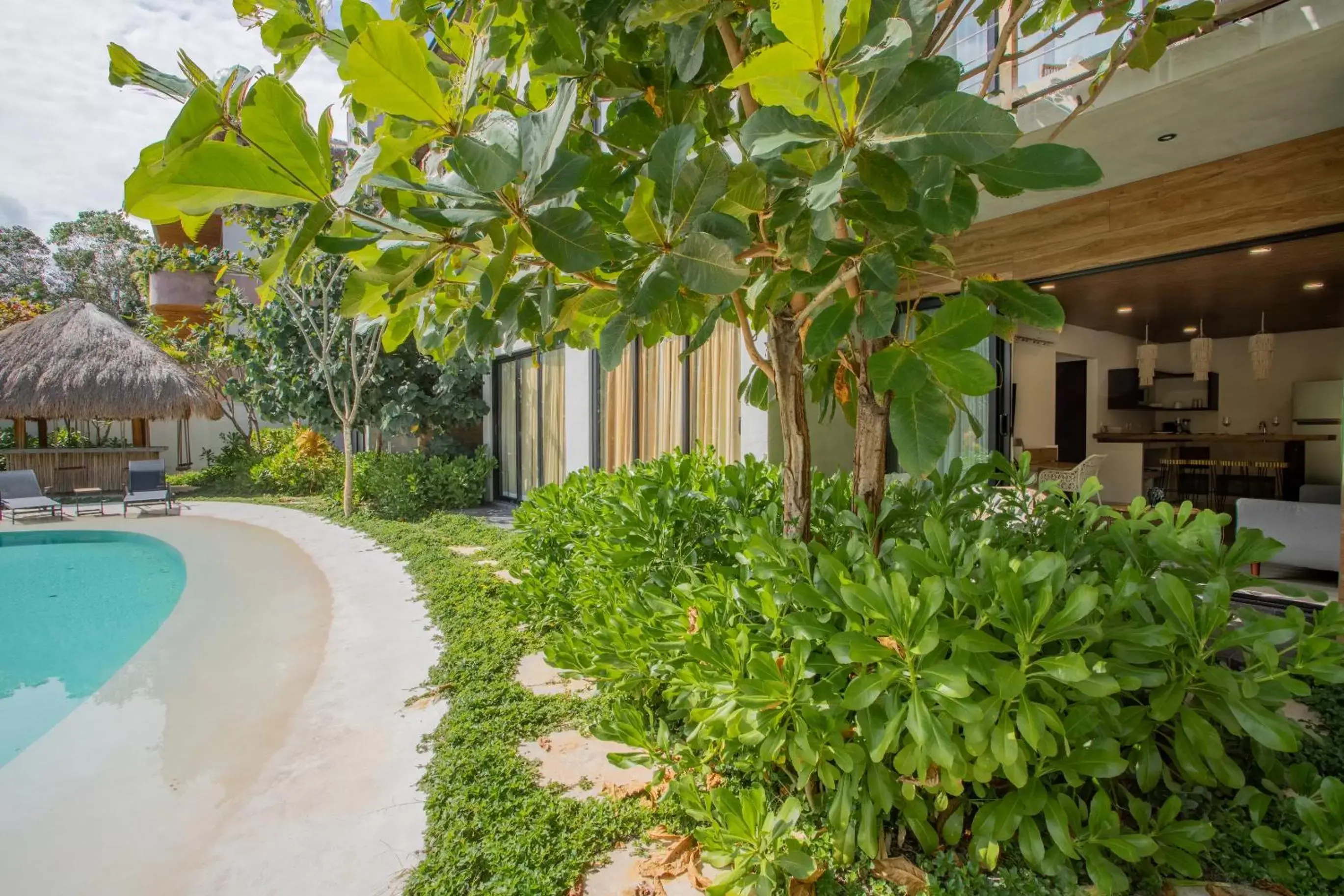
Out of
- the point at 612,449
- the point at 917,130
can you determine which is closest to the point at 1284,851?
the point at 917,130

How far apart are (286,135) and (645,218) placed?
46 cm

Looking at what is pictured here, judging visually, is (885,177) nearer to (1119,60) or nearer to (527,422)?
(1119,60)

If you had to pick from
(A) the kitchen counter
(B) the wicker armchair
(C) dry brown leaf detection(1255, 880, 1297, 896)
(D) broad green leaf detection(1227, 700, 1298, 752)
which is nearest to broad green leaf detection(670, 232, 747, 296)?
(D) broad green leaf detection(1227, 700, 1298, 752)

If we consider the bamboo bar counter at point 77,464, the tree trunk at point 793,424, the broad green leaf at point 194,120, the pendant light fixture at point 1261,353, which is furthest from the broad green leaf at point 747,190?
the bamboo bar counter at point 77,464

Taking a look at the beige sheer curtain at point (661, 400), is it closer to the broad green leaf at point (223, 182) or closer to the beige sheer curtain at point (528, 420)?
the beige sheer curtain at point (528, 420)

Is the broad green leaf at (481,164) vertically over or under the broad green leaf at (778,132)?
under

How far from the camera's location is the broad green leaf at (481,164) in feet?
2.55

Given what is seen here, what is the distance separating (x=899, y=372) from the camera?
0.96 m

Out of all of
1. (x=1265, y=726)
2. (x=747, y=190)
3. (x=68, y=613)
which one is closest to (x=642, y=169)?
(x=747, y=190)

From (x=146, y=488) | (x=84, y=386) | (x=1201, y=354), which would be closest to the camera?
(x=1201, y=354)

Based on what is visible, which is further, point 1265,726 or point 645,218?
point 1265,726

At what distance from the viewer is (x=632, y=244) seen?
1050 millimetres

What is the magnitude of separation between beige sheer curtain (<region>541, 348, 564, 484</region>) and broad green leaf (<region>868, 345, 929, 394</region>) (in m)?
7.70

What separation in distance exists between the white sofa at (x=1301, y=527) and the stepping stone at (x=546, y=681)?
4484mm
